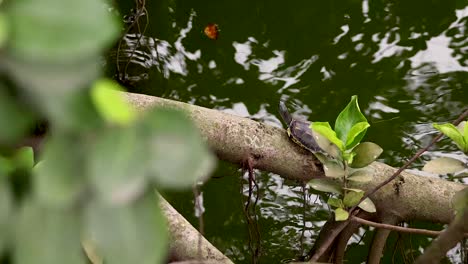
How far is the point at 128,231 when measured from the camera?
1.09ft

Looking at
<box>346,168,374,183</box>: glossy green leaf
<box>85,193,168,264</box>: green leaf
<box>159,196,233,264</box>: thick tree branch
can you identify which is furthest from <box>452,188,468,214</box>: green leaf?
<box>85,193,168,264</box>: green leaf

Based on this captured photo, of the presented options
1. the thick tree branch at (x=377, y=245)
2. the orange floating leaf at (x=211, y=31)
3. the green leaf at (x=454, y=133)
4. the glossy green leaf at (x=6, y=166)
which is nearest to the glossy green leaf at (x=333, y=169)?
the green leaf at (x=454, y=133)

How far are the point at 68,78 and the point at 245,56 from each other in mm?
2185

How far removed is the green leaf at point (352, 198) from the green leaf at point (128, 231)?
3.35 ft

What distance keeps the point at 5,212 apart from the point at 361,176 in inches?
42.0

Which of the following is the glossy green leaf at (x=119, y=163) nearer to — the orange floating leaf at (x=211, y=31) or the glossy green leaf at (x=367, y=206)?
the glossy green leaf at (x=367, y=206)

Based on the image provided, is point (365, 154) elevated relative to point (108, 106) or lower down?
lower down

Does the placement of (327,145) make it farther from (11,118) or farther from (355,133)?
(11,118)

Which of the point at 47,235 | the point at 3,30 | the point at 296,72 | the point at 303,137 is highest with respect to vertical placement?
the point at 3,30

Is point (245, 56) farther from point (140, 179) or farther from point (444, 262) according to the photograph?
point (140, 179)

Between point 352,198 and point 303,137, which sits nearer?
point 352,198

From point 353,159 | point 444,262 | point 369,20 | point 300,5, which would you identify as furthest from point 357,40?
point 353,159

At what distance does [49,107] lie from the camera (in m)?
0.29

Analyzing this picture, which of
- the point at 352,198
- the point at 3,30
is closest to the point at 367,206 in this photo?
the point at 352,198
